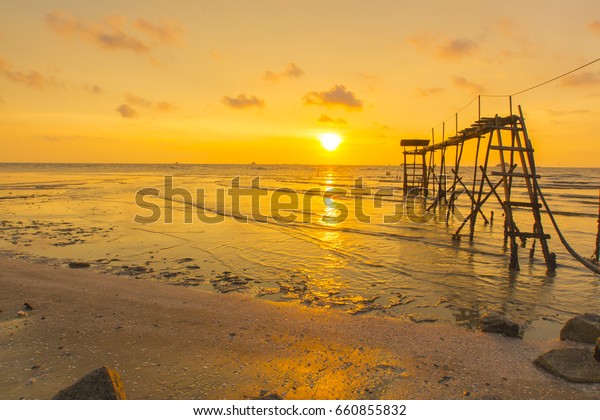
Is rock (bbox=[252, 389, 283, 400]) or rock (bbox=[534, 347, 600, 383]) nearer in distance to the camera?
rock (bbox=[252, 389, 283, 400])

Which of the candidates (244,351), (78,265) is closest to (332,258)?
(244,351)

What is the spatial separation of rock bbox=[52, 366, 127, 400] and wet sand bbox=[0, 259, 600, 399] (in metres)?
0.82

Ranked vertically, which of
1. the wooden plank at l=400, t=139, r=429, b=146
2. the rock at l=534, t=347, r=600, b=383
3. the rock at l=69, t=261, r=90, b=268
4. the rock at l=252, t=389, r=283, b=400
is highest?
the wooden plank at l=400, t=139, r=429, b=146

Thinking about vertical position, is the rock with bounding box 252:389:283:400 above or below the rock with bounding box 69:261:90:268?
below

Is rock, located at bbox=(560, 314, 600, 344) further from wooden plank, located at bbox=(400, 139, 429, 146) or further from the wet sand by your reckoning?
wooden plank, located at bbox=(400, 139, 429, 146)

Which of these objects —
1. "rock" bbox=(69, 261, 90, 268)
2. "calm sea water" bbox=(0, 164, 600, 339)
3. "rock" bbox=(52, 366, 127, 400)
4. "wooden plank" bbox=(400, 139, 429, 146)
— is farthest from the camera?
"wooden plank" bbox=(400, 139, 429, 146)

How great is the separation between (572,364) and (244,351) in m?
4.57

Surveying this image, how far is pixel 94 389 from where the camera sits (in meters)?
3.62

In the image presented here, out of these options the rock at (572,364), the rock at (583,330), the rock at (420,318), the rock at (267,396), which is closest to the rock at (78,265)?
the rock at (267,396)

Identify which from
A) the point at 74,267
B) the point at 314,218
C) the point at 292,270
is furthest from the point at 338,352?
the point at 314,218

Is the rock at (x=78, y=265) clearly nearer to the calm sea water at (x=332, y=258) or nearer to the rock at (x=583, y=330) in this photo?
the calm sea water at (x=332, y=258)

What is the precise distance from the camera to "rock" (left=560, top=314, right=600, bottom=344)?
604 cm

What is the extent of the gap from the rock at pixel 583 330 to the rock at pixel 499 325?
813mm

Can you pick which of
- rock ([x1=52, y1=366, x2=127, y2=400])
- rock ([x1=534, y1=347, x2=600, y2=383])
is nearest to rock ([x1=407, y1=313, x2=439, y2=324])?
rock ([x1=534, y1=347, x2=600, y2=383])
